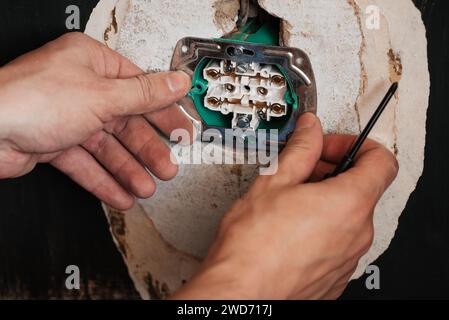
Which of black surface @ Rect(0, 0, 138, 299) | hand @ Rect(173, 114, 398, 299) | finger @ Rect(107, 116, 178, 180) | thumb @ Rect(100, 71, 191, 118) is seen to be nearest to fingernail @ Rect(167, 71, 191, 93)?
thumb @ Rect(100, 71, 191, 118)

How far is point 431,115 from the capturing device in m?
0.79

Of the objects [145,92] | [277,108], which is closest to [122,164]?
[145,92]

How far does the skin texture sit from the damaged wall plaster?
0.15 feet

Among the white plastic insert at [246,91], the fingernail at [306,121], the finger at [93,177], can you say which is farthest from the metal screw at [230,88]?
the finger at [93,177]

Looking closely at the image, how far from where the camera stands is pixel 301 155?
0.68 m

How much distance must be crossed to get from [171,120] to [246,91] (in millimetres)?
130

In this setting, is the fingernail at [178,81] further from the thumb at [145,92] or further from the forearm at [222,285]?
the forearm at [222,285]

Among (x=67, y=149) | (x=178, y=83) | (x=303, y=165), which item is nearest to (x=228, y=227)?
(x=303, y=165)

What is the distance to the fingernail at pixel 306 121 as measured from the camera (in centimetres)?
74

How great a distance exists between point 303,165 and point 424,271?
1.12ft

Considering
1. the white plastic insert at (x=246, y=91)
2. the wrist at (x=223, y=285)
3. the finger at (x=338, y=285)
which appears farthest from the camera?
the white plastic insert at (x=246, y=91)

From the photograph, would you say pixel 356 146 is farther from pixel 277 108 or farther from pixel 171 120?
pixel 171 120

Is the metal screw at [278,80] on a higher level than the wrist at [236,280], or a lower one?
higher

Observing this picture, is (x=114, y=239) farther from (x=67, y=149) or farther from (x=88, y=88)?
(x=88, y=88)
